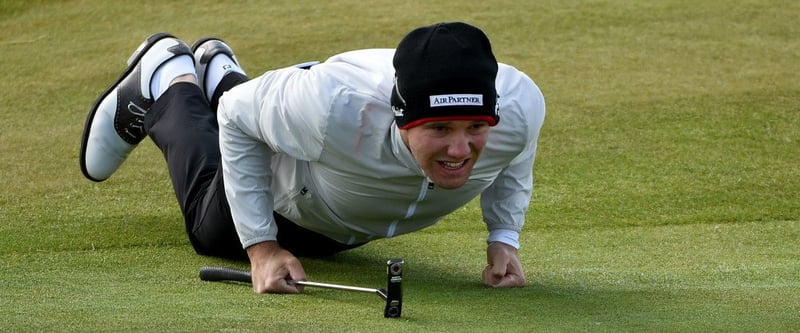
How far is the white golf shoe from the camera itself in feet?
15.2

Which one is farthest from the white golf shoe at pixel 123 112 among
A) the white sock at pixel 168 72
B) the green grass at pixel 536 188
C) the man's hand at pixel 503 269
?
the man's hand at pixel 503 269

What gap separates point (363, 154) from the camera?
10.7ft

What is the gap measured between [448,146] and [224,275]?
88cm

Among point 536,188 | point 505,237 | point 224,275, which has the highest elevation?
point 505,237

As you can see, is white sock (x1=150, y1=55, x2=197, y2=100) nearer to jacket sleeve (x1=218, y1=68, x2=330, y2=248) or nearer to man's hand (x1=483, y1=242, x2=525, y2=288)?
jacket sleeve (x1=218, y1=68, x2=330, y2=248)

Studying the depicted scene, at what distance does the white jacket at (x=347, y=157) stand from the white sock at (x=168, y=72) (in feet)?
3.38

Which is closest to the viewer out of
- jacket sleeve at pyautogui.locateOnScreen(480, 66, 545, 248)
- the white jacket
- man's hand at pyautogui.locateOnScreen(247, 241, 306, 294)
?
the white jacket

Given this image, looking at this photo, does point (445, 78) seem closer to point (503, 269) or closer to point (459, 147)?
point (459, 147)

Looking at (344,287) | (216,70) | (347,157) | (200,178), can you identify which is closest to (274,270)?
(344,287)

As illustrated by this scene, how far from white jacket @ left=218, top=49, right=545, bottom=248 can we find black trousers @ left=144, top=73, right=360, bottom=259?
175mm

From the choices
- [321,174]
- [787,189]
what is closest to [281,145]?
[321,174]

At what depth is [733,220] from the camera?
5102 millimetres

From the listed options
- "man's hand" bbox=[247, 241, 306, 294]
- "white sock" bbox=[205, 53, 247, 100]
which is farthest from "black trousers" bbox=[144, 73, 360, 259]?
"man's hand" bbox=[247, 241, 306, 294]

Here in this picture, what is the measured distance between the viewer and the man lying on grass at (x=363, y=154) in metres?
2.99
